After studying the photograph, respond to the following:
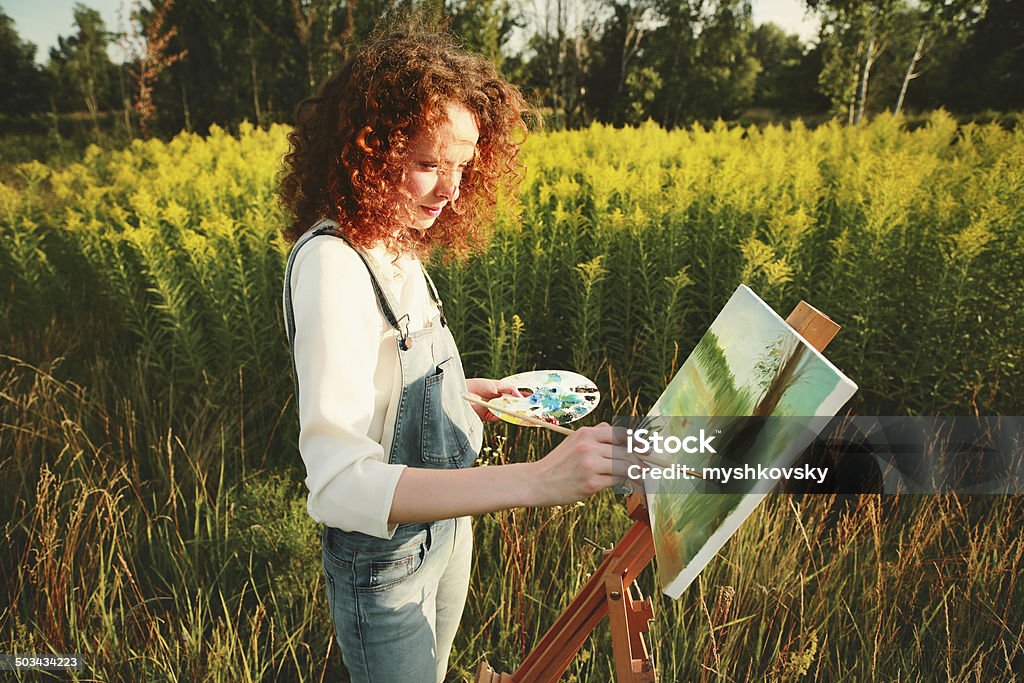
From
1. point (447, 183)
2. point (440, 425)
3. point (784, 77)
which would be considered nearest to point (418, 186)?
point (447, 183)

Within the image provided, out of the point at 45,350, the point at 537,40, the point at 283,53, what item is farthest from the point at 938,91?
the point at 45,350

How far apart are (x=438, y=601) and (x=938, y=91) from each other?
69.5ft

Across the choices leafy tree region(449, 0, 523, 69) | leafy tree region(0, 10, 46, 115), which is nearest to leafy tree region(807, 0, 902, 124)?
leafy tree region(449, 0, 523, 69)

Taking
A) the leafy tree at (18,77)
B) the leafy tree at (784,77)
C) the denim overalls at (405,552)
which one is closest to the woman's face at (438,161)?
the denim overalls at (405,552)

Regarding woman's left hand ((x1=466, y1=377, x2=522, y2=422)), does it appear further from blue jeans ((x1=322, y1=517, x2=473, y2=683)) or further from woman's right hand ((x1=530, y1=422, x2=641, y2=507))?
woman's right hand ((x1=530, y1=422, x2=641, y2=507))

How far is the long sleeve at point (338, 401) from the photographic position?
3.27 feet

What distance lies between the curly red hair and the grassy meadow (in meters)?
0.86

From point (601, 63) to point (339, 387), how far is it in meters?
20.0

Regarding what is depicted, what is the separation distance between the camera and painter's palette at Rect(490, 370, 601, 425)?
141 centimetres

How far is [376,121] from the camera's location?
1.30 metres

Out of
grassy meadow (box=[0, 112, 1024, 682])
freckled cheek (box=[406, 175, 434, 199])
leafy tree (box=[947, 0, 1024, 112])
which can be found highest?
leafy tree (box=[947, 0, 1024, 112])

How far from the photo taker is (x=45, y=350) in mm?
4141

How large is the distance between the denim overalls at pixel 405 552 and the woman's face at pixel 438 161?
195 mm

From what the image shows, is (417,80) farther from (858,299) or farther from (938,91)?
(938,91)
